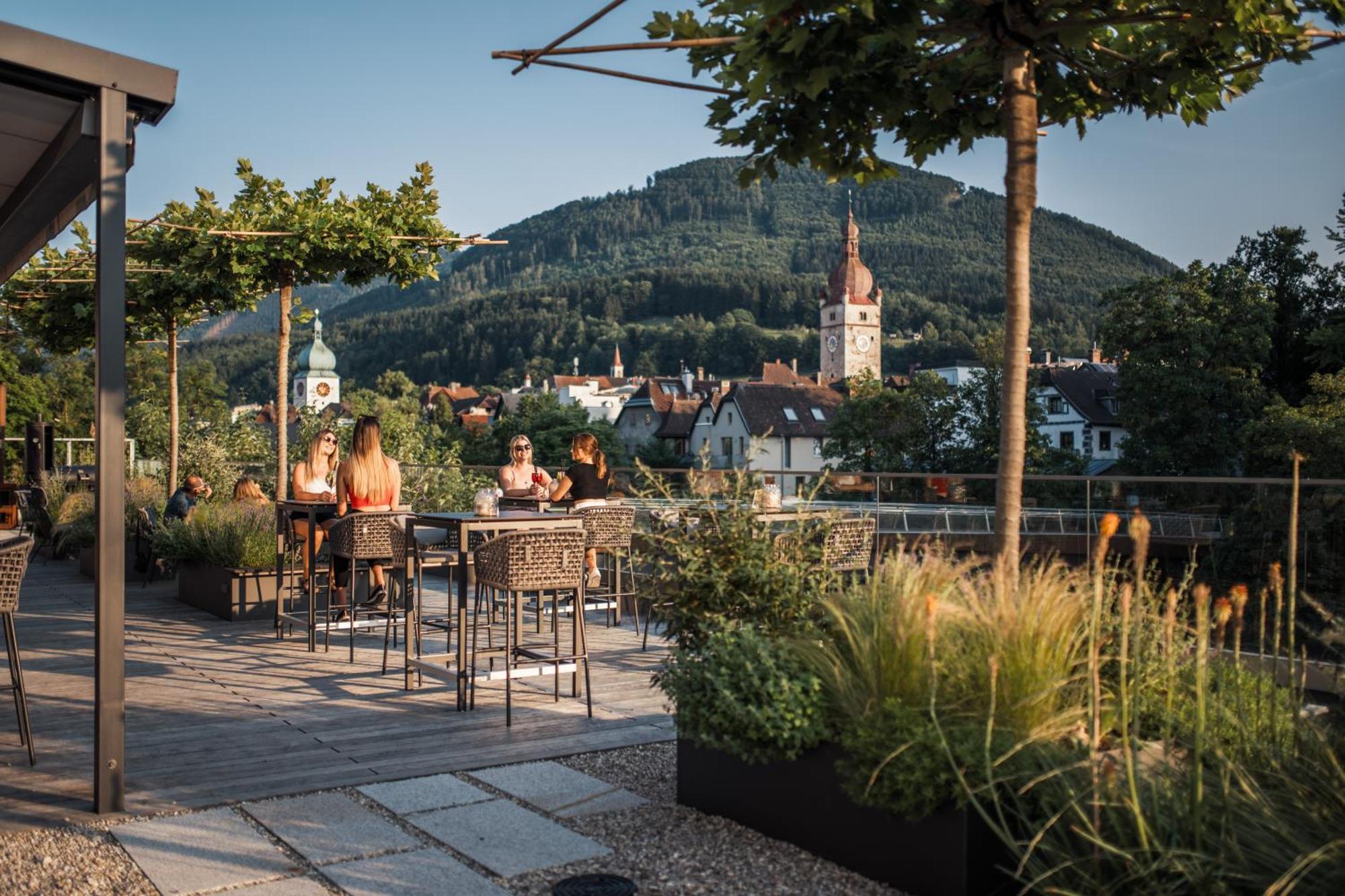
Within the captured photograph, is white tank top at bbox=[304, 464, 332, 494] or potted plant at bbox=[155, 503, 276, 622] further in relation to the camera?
white tank top at bbox=[304, 464, 332, 494]

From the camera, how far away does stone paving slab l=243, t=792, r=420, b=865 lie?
10.8 feet

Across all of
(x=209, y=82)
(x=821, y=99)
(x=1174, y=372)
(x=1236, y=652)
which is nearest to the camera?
(x=1236, y=652)

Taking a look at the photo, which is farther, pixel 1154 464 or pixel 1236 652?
→ pixel 1154 464

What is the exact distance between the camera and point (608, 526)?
23.0ft

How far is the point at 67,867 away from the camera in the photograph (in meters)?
3.15

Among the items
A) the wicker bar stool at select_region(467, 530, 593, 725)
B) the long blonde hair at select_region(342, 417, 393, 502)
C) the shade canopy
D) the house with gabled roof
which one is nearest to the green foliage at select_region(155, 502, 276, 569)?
the long blonde hair at select_region(342, 417, 393, 502)

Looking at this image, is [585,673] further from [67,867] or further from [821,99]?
[821,99]

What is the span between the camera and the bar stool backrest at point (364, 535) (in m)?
6.21

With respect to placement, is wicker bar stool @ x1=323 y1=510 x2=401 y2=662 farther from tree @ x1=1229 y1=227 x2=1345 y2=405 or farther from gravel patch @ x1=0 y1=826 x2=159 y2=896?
tree @ x1=1229 y1=227 x2=1345 y2=405

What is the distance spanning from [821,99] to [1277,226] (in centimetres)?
4576

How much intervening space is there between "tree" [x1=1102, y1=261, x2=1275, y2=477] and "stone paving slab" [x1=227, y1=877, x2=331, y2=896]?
42.3 metres

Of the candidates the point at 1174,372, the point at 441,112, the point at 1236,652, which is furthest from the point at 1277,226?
the point at 1236,652

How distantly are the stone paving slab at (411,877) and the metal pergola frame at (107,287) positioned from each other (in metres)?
1.02

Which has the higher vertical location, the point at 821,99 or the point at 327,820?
the point at 821,99
